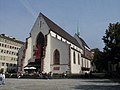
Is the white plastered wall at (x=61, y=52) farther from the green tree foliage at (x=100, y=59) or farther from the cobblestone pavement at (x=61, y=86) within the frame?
the cobblestone pavement at (x=61, y=86)

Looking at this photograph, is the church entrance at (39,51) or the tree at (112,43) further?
the church entrance at (39,51)

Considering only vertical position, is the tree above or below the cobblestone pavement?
above

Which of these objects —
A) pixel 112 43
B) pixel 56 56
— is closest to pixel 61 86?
pixel 112 43

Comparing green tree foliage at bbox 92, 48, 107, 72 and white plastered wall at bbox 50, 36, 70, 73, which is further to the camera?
white plastered wall at bbox 50, 36, 70, 73

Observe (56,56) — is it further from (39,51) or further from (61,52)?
(39,51)

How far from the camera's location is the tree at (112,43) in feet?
144

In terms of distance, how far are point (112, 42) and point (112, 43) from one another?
24.3 inches

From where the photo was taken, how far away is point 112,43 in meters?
45.2

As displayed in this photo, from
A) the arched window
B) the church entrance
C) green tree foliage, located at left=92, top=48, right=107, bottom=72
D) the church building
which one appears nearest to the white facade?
the church building

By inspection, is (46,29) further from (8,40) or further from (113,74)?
(8,40)

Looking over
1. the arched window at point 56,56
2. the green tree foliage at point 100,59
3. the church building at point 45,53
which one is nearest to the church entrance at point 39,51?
the church building at point 45,53

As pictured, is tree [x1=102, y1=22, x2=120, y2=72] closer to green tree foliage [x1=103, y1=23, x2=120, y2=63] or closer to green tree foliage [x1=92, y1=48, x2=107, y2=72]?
green tree foliage [x1=103, y1=23, x2=120, y2=63]

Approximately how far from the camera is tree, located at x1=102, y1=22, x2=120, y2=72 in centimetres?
4375

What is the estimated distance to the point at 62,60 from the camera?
69.3m
